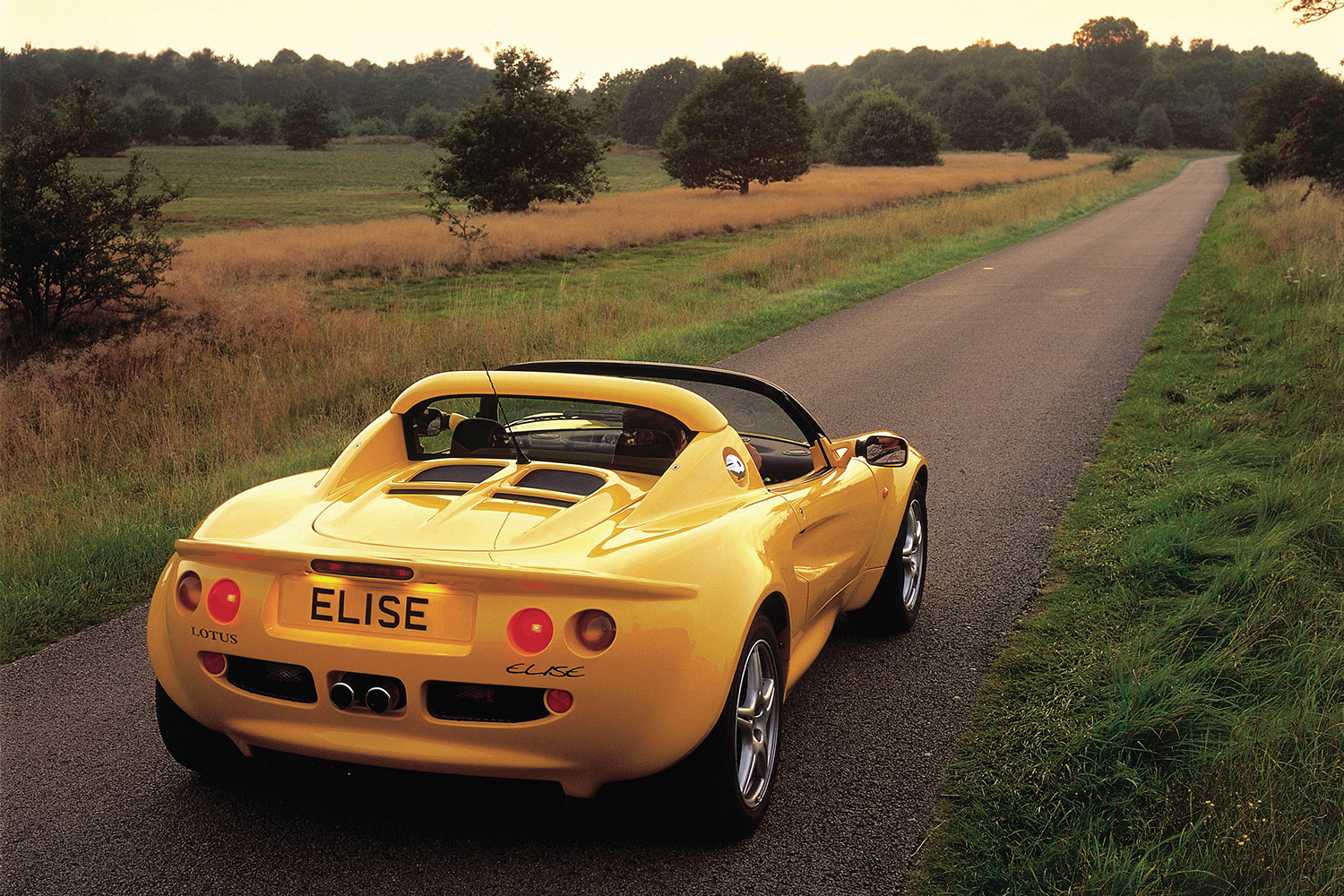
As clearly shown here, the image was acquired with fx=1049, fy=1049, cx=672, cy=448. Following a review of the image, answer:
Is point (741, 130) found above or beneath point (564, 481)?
above

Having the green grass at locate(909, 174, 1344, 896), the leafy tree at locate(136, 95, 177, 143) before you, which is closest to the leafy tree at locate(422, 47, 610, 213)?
the green grass at locate(909, 174, 1344, 896)

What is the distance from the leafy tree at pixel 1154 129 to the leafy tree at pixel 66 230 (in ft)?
447

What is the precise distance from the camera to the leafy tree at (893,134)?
79.8 metres

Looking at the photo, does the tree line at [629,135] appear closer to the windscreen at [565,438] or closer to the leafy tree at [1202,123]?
the leafy tree at [1202,123]

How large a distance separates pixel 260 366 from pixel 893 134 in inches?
2971

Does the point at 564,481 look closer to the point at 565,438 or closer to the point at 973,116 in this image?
the point at 565,438

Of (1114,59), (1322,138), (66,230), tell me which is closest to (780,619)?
(66,230)

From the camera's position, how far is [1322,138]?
82.5 ft

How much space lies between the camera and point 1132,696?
3611 millimetres

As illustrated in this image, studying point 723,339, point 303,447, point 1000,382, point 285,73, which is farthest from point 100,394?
point 285,73

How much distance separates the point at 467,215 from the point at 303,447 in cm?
2567

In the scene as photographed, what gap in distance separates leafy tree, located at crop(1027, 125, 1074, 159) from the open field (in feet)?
247

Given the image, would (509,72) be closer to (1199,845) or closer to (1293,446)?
(1293,446)

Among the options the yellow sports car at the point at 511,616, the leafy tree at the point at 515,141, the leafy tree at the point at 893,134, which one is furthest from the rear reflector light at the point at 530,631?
the leafy tree at the point at 893,134
